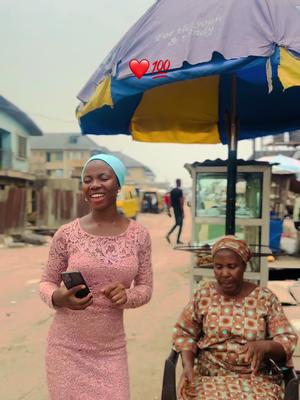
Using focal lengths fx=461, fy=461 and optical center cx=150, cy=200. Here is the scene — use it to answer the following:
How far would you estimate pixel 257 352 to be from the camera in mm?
2309

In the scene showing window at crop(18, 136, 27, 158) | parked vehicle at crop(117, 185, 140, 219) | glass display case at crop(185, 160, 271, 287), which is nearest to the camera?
glass display case at crop(185, 160, 271, 287)

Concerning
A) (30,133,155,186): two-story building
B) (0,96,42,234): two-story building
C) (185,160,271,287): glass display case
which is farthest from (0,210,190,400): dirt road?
(30,133,155,186): two-story building

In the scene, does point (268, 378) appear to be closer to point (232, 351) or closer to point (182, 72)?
point (232, 351)

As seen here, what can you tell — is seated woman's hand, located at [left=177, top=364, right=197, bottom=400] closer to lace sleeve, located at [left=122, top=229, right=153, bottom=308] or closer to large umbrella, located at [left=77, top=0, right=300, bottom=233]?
lace sleeve, located at [left=122, top=229, right=153, bottom=308]

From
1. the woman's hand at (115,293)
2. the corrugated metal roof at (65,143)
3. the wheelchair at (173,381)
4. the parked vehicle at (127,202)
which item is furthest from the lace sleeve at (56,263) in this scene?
the corrugated metal roof at (65,143)

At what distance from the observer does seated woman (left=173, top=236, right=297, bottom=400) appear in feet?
7.77

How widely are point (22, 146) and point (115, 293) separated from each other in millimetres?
25252

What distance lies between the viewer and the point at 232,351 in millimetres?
2480

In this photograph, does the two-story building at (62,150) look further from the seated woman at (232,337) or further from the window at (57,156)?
the seated woman at (232,337)

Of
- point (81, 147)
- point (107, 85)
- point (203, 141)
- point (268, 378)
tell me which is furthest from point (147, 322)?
point (81, 147)

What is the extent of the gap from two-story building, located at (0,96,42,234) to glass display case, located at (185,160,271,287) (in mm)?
12579

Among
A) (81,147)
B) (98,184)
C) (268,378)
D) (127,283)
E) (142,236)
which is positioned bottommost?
(268,378)

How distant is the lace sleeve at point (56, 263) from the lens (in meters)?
2.27

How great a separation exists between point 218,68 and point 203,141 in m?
2.69
